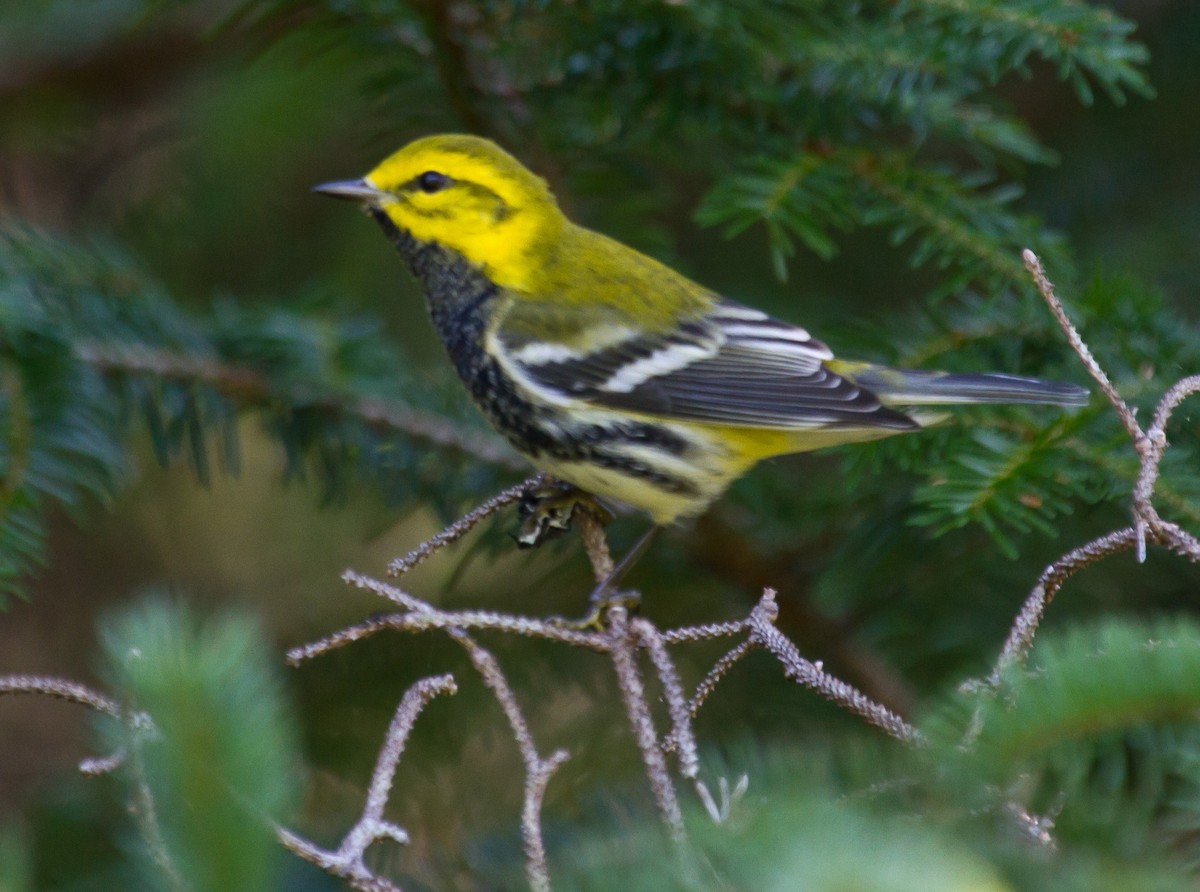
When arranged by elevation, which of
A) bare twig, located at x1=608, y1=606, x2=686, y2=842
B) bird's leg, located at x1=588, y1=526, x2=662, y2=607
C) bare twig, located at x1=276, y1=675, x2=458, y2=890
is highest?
bare twig, located at x1=276, y1=675, x2=458, y2=890

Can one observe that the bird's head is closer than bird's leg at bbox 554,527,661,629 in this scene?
No

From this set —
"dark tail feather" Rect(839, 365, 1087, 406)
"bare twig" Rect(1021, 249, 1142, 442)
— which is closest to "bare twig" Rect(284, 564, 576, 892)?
"bare twig" Rect(1021, 249, 1142, 442)

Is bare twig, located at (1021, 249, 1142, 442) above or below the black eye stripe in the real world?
below

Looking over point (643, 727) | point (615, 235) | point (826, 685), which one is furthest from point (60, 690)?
point (615, 235)

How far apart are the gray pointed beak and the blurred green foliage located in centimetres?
11

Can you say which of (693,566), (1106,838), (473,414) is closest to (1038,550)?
(693,566)

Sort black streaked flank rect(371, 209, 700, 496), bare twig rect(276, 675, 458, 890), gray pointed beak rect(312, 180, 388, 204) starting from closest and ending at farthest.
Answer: bare twig rect(276, 675, 458, 890)
black streaked flank rect(371, 209, 700, 496)
gray pointed beak rect(312, 180, 388, 204)

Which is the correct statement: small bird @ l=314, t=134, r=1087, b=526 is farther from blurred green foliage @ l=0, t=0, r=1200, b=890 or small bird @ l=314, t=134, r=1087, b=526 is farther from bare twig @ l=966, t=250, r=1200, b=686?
bare twig @ l=966, t=250, r=1200, b=686

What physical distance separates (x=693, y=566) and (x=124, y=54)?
171 centimetres

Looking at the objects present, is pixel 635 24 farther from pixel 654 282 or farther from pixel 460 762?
pixel 460 762

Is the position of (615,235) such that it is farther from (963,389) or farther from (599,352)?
(963,389)

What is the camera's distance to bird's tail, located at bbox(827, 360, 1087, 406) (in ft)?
5.55

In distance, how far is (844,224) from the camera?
183 cm

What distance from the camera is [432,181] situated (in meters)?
2.22
